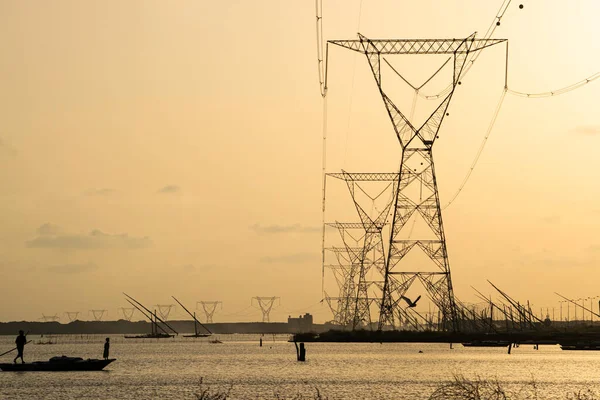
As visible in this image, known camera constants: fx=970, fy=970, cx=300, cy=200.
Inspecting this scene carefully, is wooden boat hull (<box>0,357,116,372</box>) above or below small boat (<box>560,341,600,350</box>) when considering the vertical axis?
below

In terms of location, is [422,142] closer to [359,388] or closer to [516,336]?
[359,388]

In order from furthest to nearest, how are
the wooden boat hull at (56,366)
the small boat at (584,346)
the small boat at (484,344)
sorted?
the small boat at (484,344) < the small boat at (584,346) < the wooden boat hull at (56,366)

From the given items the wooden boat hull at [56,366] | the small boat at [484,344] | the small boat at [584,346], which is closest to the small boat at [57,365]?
the wooden boat hull at [56,366]

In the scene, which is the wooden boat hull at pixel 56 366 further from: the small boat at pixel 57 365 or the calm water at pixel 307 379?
the calm water at pixel 307 379

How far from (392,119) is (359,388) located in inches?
1249

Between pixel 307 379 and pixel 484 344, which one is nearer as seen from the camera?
pixel 307 379

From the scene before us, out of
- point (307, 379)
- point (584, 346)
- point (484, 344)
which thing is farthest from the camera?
point (484, 344)

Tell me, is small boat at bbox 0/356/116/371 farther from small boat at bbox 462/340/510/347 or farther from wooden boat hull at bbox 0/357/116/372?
small boat at bbox 462/340/510/347

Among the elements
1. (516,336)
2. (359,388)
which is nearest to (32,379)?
(359,388)

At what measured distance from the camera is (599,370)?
4237 inches

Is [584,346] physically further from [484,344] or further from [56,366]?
[56,366]

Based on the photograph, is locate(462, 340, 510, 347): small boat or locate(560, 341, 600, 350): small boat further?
locate(462, 340, 510, 347): small boat

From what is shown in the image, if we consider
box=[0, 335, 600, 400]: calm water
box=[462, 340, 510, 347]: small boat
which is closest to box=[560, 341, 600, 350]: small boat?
box=[462, 340, 510, 347]: small boat

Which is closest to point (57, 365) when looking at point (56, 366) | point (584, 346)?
point (56, 366)
